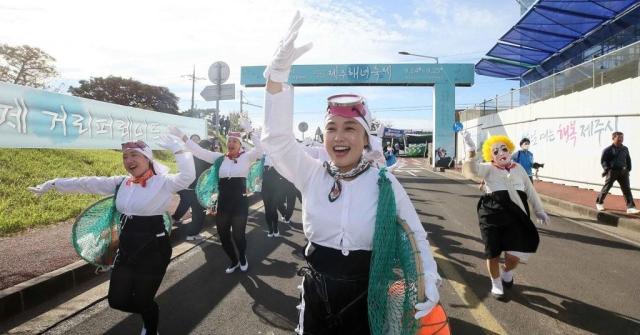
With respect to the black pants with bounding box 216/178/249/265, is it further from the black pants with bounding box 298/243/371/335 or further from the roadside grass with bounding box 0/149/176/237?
the roadside grass with bounding box 0/149/176/237

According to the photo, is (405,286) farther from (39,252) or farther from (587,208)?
(587,208)

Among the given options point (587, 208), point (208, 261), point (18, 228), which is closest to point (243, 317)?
point (208, 261)

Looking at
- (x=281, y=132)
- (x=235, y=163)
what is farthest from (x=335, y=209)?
(x=235, y=163)

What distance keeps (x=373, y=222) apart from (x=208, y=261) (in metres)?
4.30

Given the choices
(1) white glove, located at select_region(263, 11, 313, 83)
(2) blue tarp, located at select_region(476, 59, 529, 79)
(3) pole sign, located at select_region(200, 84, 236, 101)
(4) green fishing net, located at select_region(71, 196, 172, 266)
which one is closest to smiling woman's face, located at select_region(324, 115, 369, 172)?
(1) white glove, located at select_region(263, 11, 313, 83)

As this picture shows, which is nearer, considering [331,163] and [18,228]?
[331,163]

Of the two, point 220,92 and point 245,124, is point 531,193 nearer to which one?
point 245,124

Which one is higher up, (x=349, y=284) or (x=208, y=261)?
(x=349, y=284)

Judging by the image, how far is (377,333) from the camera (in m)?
1.79

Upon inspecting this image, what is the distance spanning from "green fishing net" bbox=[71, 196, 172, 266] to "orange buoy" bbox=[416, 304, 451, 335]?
A: 2.53 metres

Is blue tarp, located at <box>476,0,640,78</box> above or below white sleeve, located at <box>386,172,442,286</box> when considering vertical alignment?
above

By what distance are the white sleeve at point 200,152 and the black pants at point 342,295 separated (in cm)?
295

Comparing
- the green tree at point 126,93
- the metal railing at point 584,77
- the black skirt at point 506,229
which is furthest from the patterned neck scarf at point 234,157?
the green tree at point 126,93

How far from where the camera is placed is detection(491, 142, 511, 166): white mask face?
4492 mm
